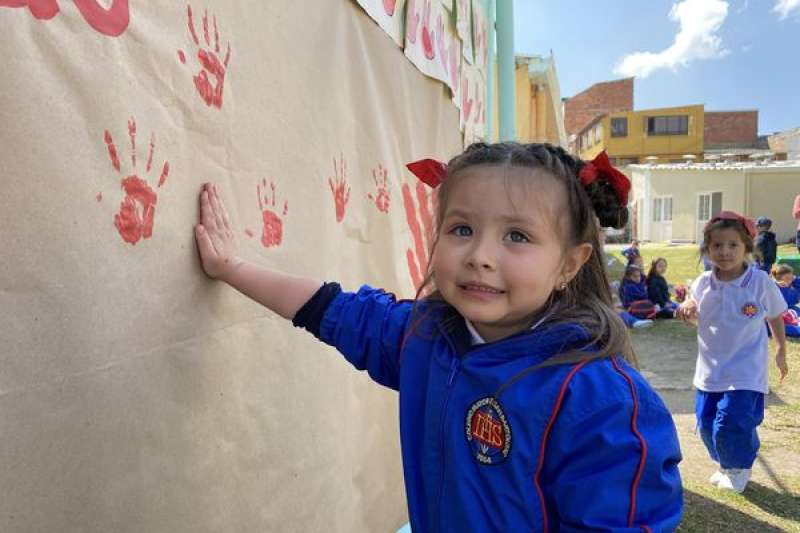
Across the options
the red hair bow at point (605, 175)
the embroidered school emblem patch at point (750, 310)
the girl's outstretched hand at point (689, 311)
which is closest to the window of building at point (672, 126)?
the girl's outstretched hand at point (689, 311)

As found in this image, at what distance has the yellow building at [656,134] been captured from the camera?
30328 millimetres

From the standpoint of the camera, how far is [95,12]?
2.89 ft

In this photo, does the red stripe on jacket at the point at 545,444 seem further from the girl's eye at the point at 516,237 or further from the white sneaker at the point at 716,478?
the white sneaker at the point at 716,478

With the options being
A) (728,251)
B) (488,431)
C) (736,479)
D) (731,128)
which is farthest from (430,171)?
(731,128)

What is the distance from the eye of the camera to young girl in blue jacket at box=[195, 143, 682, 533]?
3.16 feet

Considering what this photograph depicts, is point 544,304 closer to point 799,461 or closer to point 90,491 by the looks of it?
point 90,491

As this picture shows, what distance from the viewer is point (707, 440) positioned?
3250 millimetres

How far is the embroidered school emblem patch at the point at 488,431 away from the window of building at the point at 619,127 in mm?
31677

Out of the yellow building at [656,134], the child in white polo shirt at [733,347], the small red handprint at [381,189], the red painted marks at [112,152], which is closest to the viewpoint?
the red painted marks at [112,152]

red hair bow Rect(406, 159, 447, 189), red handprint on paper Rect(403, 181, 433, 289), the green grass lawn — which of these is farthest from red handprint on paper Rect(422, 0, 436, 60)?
the green grass lawn

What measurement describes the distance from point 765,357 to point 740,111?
134 ft

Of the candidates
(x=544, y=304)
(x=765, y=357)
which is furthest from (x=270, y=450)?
(x=765, y=357)

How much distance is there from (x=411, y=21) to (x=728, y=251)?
75.3 inches

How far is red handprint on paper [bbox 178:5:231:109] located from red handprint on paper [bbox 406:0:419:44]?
117 centimetres
